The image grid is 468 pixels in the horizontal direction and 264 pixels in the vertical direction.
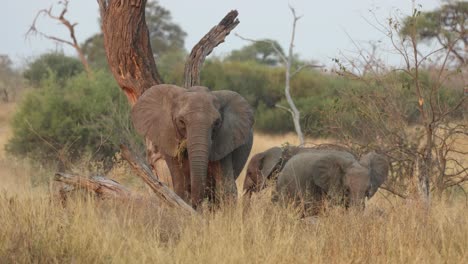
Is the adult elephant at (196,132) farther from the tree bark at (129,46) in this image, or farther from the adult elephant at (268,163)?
the adult elephant at (268,163)

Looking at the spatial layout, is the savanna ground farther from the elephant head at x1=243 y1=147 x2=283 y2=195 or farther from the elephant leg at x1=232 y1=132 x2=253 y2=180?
the elephant head at x1=243 y1=147 x2=283 y2=195

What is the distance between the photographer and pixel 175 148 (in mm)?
7605

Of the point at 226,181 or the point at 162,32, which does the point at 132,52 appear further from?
the point at 162,32

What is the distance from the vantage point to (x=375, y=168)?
8.16 meters

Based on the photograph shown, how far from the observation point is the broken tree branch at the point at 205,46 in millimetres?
9336

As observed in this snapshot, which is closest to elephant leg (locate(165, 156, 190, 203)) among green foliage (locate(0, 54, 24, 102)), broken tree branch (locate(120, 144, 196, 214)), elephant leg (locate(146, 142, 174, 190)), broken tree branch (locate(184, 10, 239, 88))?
elephant leg (locate(146, 142, 174, 190))

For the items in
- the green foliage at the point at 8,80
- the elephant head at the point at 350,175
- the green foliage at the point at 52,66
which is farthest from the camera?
the green foliage at the point at 8,80

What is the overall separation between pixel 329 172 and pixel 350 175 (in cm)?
46

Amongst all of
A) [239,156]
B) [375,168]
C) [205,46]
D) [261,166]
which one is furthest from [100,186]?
[261,166]

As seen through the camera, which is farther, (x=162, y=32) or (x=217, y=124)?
(x=162, y=32)

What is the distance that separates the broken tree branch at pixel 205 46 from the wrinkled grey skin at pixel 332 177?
4.88ft

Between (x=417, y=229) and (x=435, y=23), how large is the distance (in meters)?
21.3

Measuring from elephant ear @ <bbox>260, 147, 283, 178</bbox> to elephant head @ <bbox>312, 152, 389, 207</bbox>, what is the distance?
1037mm

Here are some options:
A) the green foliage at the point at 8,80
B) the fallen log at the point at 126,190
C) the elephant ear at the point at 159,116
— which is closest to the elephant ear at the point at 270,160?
the elephant ear at the point at 159,116
